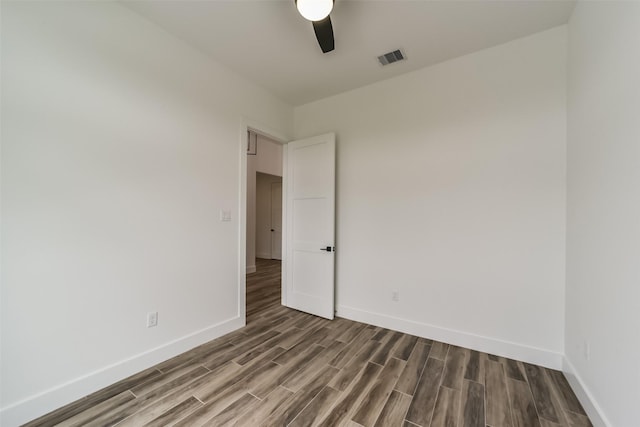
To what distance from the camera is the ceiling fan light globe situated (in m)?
1.42

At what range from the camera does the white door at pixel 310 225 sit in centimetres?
313

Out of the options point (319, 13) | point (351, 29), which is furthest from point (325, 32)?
point (351, 29)

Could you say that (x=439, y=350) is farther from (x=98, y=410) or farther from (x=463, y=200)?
(x=98, y=410)

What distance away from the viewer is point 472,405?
168 centimetres

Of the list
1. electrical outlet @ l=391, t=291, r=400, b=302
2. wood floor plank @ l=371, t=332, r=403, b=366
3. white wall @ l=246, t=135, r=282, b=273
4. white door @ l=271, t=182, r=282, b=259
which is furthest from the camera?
white door @ l=271, t=182, r=282, b=259

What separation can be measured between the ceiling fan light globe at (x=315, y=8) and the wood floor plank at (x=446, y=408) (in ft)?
8.53

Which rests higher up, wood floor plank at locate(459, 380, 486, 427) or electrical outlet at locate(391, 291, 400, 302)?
electrical outlet at locate(391, 291, 400, 302)

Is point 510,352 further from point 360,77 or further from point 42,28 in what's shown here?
point 42,28

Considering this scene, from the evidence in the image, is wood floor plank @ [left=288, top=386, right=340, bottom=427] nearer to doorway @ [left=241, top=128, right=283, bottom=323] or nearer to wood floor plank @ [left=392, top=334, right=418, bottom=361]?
wood floor plank @ [left=392, top=334, right=418, bottom=361]

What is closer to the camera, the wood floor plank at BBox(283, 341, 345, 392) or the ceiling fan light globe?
the ceiling fan light globe

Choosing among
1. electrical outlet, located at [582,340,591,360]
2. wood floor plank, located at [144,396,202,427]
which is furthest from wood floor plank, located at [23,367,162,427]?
electrical outlet, located at [582,340,591,360]

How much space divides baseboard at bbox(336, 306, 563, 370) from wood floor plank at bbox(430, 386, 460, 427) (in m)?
0.74

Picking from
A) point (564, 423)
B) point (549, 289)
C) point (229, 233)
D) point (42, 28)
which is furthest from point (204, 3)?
point (564, 423)

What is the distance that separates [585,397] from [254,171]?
594 cm
